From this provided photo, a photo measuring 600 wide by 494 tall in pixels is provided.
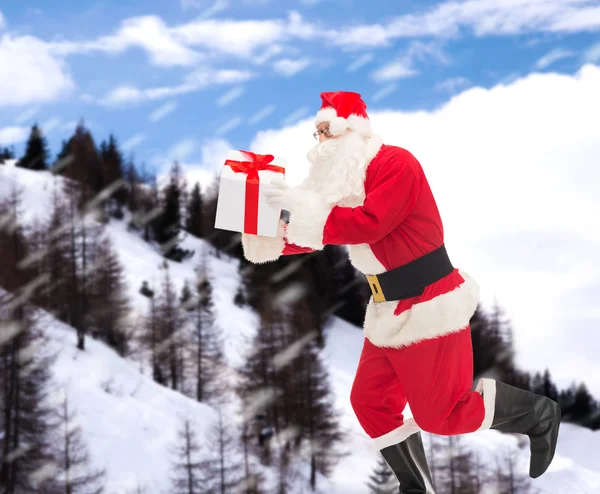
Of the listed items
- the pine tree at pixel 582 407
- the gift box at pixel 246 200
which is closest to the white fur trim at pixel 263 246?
the gift box at pixel 246 200

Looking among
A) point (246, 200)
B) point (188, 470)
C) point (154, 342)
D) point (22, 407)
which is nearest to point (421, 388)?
point (246, 200)

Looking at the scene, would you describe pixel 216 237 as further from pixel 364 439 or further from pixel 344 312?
pixel 364 439

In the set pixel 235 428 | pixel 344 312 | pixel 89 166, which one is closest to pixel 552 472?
pixel 235 428

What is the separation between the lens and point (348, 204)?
3.45 m

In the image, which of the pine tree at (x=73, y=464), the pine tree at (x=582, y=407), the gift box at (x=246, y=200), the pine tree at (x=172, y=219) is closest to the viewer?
the gift box at (x=246, y=200)

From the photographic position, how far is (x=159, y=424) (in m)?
30.6

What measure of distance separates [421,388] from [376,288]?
53 cm

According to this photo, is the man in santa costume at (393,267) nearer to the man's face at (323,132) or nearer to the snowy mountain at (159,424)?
the man's face at (323,132)

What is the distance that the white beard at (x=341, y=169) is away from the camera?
338cm

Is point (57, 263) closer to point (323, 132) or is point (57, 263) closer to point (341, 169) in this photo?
point (323, 132)

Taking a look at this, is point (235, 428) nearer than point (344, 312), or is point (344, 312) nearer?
point (235, 428)

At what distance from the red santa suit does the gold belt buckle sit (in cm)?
2

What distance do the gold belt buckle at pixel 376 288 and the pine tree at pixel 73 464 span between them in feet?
76.2

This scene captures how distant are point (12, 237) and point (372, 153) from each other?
31248 mm
